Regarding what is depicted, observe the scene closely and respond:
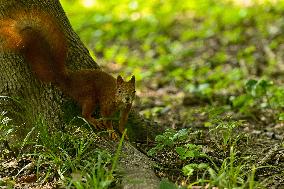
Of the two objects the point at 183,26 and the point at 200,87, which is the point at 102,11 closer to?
the point at 183,26

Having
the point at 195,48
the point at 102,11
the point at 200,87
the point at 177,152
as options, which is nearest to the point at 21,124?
the point at 177,152

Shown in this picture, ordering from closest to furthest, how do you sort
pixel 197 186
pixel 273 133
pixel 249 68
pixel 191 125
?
pixel 197 186 → pixel 273 133 → pixel 191 125 → pixel 249 68

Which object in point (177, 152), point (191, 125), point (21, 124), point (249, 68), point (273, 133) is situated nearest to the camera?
point (177, 152)

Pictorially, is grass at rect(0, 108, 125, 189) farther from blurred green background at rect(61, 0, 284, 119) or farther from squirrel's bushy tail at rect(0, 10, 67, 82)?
blurred green background at rect(61, 0, 284, 119)

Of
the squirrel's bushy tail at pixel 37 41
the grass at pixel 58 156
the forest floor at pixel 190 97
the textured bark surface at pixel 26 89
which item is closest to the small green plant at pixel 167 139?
the forest floor at pixel 190 97

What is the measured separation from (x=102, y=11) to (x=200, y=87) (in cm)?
499

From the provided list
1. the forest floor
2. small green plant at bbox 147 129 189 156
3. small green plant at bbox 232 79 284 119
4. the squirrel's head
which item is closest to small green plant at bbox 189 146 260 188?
the forest floor

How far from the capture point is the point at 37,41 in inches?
141

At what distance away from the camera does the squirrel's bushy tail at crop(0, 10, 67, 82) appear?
3568 mm

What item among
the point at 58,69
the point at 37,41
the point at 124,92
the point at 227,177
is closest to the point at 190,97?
the point at 124,92

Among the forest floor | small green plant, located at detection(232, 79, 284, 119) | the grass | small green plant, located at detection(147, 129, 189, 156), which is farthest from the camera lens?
small green plant, located at detection(232, 79, 284, 119)

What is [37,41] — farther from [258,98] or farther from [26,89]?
[258,98]

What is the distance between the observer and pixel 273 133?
4656 mm

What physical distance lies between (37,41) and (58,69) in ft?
0.79
